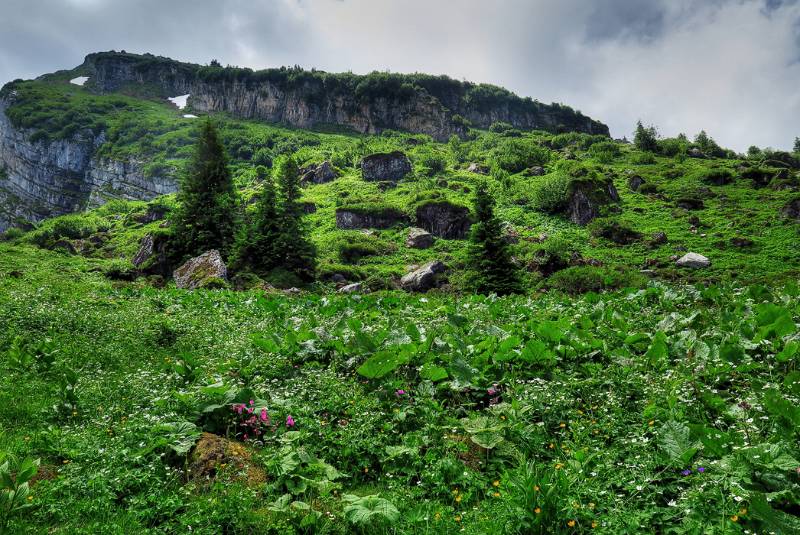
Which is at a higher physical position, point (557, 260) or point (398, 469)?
point (557, 260)

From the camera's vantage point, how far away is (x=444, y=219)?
229 feet

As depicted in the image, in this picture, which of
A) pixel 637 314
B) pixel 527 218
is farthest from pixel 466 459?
pixel 527 218

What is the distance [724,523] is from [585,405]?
2.06 m

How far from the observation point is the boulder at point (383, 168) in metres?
108

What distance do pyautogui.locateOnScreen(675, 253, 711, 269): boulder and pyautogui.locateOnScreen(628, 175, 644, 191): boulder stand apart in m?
36.6

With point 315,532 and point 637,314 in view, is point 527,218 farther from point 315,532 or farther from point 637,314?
point 315,532

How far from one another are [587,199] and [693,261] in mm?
24912

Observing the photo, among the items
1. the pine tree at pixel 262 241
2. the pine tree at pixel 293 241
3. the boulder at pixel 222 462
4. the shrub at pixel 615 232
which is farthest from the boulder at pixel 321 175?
the boulder at pixel 222 462

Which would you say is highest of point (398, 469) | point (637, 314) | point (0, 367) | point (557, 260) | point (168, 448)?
point (557, 260)

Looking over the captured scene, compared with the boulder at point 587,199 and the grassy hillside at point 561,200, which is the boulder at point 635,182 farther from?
the boulder at point 587,199

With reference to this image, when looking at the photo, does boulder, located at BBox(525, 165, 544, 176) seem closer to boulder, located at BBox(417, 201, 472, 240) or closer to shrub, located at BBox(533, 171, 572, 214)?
shrub, located at BBox(533, 171, 572, 214)

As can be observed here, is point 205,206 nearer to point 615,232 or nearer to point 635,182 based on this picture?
point 615,232

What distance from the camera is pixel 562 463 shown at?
3.83m

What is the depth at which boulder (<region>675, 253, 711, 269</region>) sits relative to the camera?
44.3 meters
